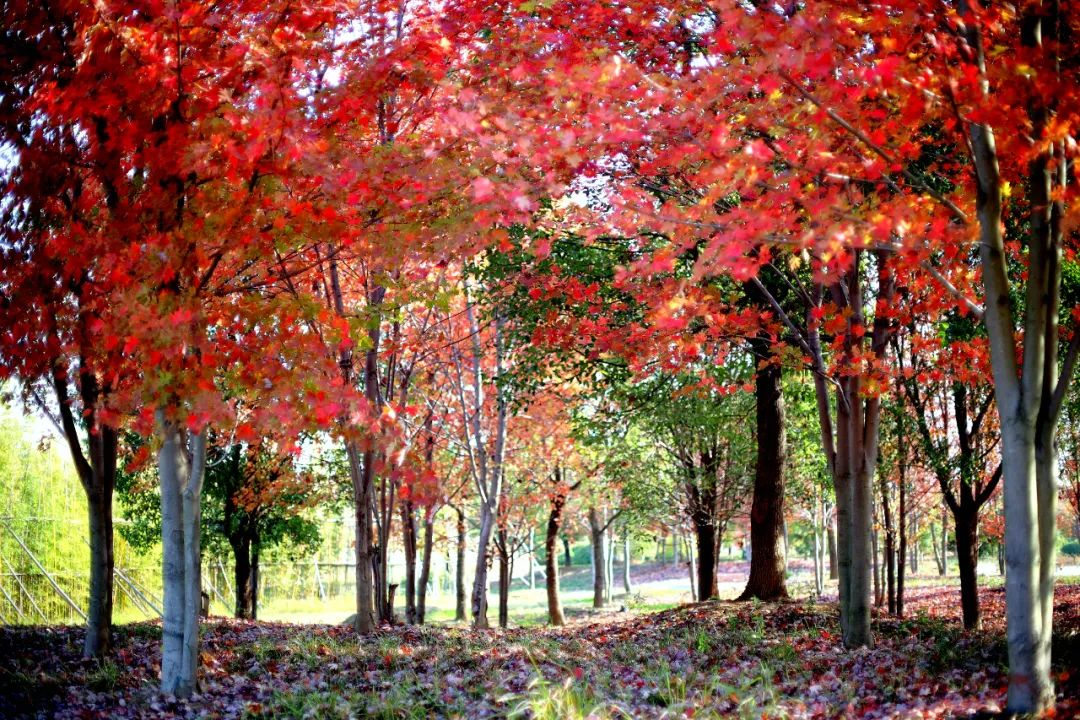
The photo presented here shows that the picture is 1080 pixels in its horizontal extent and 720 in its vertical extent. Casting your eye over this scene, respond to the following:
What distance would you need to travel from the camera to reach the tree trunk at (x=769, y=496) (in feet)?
39.8

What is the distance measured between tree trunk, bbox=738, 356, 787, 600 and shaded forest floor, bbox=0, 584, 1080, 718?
1750 millimetres

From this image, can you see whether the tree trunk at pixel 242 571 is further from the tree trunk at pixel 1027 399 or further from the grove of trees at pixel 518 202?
the tree trunk at pixel 1027 399

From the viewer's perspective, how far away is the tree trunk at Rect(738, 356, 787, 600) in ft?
39.8

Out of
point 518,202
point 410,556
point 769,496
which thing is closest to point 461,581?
point 410,556

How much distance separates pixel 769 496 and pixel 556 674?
6063 millimetres

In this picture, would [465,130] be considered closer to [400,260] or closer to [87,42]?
[400,260]

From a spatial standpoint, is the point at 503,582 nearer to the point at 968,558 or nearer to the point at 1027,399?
the point at 968,558

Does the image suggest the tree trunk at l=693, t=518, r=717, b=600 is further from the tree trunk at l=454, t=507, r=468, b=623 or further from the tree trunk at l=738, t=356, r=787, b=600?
the tree trunk at l=454, t=507, r=468, b=623

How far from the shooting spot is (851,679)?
6109 millimetres

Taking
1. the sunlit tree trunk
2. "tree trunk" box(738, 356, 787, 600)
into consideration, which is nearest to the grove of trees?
the sunlit tree trunk

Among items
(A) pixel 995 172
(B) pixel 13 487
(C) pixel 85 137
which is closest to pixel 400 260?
(C) pixel 85 137

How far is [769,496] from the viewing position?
12.1 metres

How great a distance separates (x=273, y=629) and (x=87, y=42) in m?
7.81

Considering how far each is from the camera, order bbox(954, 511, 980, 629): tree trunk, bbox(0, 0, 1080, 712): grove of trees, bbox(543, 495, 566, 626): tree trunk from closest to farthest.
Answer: bbox(0, 0, 1080, 712): grove of trees < bbox(954, 511, 980, 629): tree trunk < bbox(543, 495, 566, 626): tree trunk
